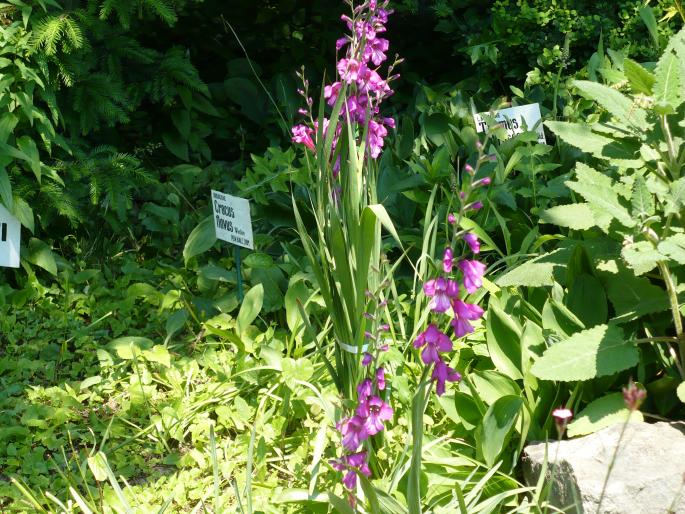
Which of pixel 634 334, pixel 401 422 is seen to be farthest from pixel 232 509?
pixel 634 334

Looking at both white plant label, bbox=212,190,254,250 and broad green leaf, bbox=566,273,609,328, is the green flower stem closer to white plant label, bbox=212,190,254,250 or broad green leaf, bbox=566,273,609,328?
broad green leaf, bbox=566,273,609,328

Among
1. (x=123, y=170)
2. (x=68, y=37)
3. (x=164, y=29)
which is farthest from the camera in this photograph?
(x=164, y=29)

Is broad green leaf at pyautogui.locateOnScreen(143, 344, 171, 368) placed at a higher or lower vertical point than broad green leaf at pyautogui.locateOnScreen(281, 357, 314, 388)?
lower

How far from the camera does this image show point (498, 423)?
236cm

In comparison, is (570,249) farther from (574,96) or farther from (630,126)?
(574,96)

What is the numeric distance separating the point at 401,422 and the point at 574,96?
84.0 inches

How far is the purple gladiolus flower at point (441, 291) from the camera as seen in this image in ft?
5.54

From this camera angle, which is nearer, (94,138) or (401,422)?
(401,422)

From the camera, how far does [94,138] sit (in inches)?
164

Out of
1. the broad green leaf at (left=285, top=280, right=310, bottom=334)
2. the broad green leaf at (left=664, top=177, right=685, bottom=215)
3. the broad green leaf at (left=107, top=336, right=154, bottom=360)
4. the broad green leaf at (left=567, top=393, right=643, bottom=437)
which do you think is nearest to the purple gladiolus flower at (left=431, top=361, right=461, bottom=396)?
the broad green leaf at (left=567, top=393, right=643, bottom=437)

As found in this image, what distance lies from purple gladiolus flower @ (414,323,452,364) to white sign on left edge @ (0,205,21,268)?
2100mm

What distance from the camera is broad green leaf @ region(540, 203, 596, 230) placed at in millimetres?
2723

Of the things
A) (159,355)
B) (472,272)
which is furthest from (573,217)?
(159,355)

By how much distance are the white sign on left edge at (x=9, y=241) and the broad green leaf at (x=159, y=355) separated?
2.33ft
